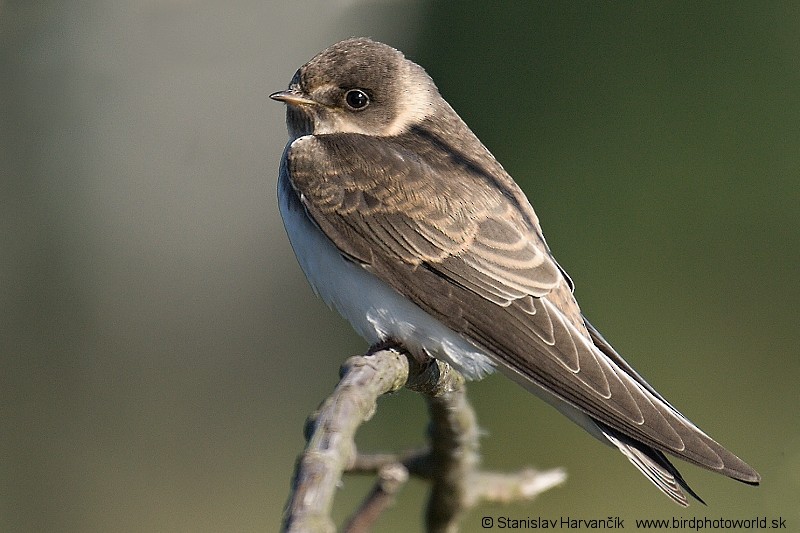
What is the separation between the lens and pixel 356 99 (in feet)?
11.1

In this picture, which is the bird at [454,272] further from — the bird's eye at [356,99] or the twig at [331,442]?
the twig at [331,442]

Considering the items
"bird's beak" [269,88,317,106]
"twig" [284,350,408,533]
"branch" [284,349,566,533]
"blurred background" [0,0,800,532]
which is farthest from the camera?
"blurred background" [0,0,800,532]

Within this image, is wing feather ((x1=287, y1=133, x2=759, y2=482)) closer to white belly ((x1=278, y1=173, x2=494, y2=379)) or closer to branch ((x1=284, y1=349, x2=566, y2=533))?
white belly ((x1=278, y1=173, x2=494, y2=379))

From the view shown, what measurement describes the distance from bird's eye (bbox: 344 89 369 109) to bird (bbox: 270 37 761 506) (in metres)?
0.13

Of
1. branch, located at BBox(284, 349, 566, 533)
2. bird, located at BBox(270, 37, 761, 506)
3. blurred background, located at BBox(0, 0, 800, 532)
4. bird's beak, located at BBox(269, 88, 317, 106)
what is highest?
bird's beak, located at BBox(269, 88, 317, 106)

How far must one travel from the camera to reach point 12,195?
22.2 ft

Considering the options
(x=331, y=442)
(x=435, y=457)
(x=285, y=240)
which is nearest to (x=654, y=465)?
(x=435, y=457)

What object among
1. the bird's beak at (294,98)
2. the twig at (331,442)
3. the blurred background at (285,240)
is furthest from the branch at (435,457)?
the blurred background at (285,240)

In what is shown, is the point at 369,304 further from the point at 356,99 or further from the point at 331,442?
the point at 331,442

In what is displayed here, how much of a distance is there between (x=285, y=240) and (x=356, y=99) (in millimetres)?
3908

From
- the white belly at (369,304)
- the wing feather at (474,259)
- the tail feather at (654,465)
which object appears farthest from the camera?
the white belly at (369,304)

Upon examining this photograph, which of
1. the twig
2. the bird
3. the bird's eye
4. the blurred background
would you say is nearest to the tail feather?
the bird

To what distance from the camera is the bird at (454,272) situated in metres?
2.66

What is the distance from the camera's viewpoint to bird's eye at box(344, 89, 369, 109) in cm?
338
